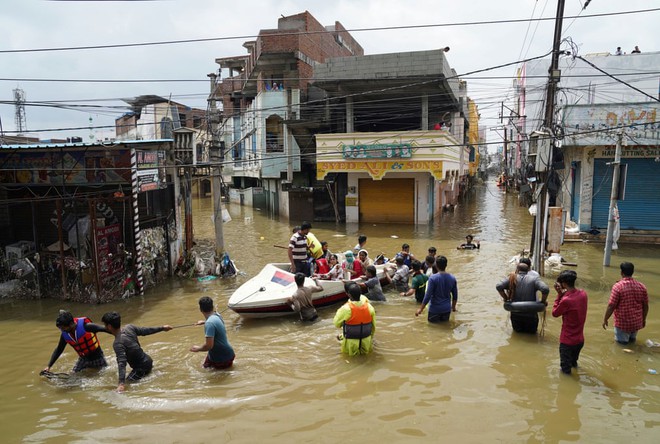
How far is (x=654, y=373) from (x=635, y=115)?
1327 cm

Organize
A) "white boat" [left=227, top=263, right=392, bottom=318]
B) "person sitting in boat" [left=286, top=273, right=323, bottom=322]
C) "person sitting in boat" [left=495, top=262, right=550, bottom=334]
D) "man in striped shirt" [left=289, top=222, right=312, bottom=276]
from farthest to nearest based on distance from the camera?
"man in striped shirt" [left=289, top=222, right=312, bottom=276] < "white boat" [left=227, top=263, right=392, bottom=318] < "person sitting in boat" [left=286, top=273, right=323, bottom=322] < "person sitting in boat" [left=495, top=262, right=550, bottom=334]

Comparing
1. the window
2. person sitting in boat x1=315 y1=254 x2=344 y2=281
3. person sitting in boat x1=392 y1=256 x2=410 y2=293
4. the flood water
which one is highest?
the window

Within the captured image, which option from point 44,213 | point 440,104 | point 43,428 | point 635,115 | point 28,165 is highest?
point 440,104

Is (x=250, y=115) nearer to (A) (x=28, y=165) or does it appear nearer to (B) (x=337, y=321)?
(A) (x=28, y=165)

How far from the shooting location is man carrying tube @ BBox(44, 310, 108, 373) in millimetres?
6789

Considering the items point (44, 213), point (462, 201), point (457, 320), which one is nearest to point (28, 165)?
point (44, 213)

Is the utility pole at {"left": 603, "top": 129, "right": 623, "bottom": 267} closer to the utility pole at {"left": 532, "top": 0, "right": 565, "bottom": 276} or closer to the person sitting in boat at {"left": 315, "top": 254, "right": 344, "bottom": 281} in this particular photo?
the utility pole at {"left": 532, "top": 0, "right": 565, "bottom": 276}

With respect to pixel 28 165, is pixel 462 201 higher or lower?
lower

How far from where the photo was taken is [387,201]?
1008 inches

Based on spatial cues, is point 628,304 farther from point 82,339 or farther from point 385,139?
point 385,139

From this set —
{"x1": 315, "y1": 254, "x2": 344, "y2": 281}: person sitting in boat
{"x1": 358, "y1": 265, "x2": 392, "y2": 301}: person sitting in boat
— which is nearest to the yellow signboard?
{"x1": 315, "y1": 254, "x2": 344, "y2": 281}: person sitting in boat

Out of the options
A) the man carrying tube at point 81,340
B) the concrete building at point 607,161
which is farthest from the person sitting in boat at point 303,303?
the concrete building at point 607,161

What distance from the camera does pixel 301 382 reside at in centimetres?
690

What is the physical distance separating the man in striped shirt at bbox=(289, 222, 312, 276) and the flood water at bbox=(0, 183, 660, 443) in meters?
1.51
